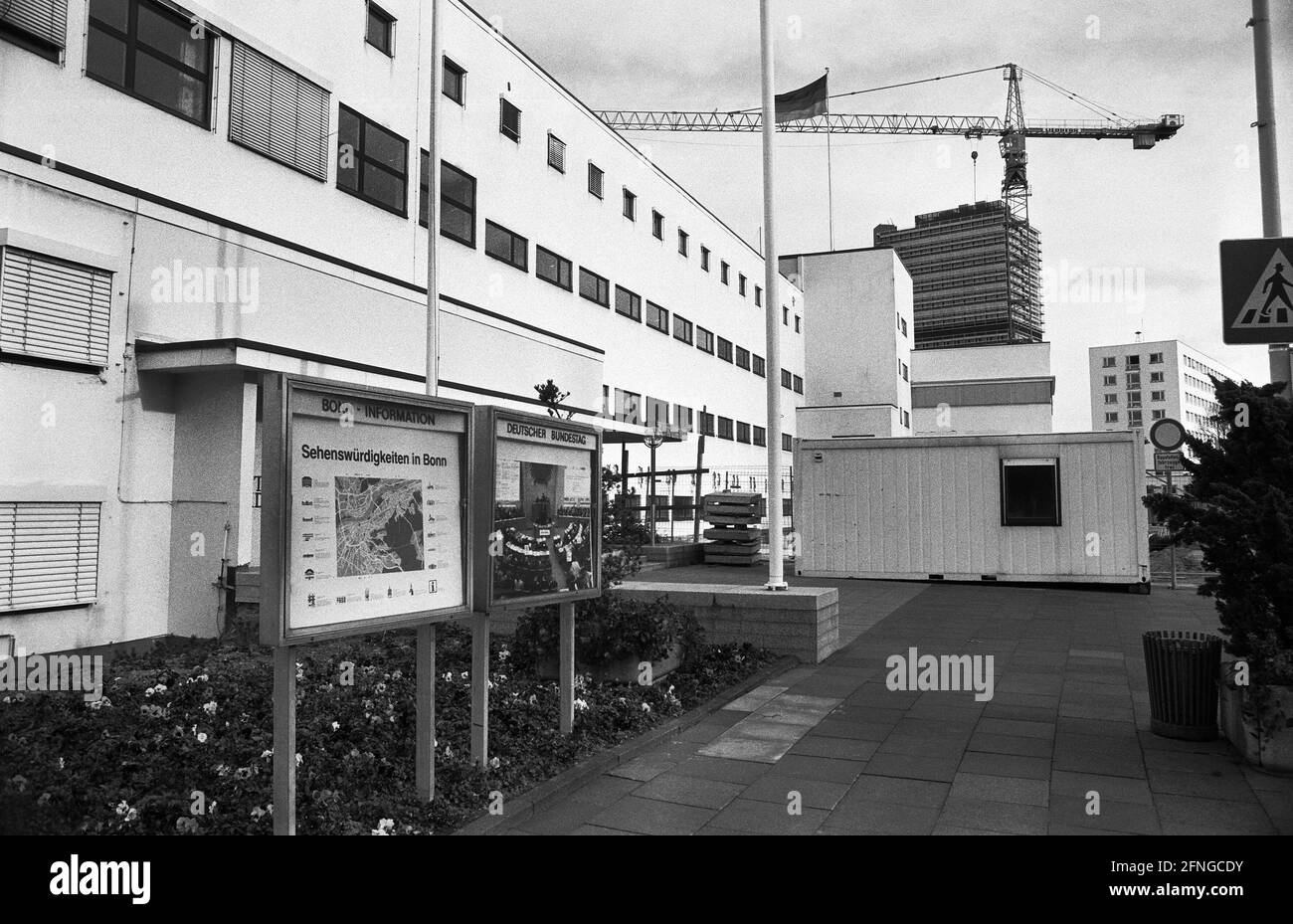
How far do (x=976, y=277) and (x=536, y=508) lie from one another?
197811 millimetres

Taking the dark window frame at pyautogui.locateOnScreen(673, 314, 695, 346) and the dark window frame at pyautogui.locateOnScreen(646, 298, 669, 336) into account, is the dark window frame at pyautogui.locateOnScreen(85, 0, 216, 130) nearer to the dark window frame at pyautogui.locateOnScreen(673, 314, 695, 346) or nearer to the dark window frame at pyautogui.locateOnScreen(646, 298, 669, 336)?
the dark window frame at pyautogui.locateOnScreen(646, 298, 669, 336)

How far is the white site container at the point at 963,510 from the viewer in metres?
16.7

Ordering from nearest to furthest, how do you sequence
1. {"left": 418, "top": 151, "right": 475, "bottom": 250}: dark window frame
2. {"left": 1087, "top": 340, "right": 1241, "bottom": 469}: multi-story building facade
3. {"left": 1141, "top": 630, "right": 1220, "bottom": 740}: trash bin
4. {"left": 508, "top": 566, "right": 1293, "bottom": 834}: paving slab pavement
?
{"left": 508, "top": 566, "right": 1293, "bottom": 834}: paving slab pavement
{"left": 1141, "top": 630, "right": 1220, "bottom": 740}: trash bin
{"left": 418, "top": 151, "right": 475, "bottom": 250}: dark window frame
{"left": 1087, "top": 340, "right": 1241, "bottom": 469}: multi-story building facade

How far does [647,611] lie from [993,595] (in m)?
10.3

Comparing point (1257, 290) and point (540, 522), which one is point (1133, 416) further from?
point (540, 522)

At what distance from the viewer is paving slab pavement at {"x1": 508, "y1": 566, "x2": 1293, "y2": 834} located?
4863 mm

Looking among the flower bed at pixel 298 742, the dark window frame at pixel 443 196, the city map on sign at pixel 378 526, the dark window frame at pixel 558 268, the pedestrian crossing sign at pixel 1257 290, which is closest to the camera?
the city map on sign at pixel 378 526

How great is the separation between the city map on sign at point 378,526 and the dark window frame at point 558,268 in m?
20.4

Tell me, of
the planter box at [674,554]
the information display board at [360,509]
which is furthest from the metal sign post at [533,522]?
the planter box at [674,554]

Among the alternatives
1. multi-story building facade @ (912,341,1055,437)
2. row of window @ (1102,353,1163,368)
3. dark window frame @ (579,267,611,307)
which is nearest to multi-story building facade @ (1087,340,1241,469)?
row of window @ (1102,353,1163,368)

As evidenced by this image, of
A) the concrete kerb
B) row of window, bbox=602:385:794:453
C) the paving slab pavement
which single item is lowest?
the paving slab pavement

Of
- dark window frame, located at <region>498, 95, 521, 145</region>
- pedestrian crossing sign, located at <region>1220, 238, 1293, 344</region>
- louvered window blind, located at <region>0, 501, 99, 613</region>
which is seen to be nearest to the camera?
pedestrian crossing sign, located at <region>1220, 238, 1293, 344</region>

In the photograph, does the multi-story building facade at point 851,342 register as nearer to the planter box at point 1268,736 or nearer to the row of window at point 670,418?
the row of window at point 670,418

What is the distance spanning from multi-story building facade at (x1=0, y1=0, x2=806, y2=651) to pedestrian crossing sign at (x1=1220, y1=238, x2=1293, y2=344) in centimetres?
584
